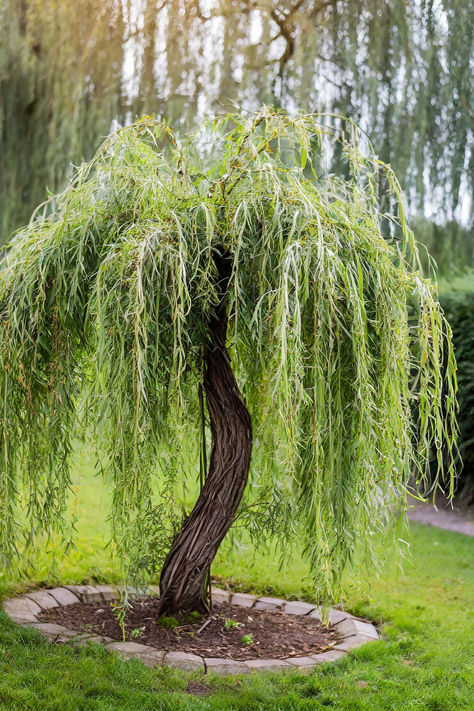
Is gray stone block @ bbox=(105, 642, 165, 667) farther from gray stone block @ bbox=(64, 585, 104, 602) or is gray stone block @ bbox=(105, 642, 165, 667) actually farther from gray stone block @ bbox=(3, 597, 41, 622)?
gray stone block @ bbox=(64, 585, 104, 602)

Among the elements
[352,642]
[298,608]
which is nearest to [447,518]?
[298,608]

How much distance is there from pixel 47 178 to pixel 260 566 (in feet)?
9.54

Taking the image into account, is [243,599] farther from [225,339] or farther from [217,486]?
[225,339]

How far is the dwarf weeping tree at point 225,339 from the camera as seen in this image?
6.47 feet

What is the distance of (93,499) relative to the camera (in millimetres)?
5227

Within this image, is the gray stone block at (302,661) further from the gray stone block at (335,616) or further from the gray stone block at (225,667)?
the gray stone block at (335,616)

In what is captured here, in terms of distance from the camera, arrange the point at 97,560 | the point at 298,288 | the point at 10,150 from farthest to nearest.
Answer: the point at 10,150 → the point at 97,560 → the point at 298,288

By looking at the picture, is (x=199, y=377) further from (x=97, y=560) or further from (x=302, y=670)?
(x=97, y=560)

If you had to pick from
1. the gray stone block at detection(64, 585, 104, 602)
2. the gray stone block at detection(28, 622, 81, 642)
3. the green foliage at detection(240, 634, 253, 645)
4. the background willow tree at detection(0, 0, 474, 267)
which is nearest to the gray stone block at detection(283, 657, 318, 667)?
the green foliage at detection(240, 634, 253, 645)

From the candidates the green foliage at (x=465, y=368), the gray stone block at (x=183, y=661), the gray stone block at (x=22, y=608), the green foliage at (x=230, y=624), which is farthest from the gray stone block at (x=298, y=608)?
the green foliage at (x=465, y=368)

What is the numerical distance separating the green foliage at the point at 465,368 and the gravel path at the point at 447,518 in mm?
189

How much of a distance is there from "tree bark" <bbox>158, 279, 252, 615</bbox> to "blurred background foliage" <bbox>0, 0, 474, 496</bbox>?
101 inches

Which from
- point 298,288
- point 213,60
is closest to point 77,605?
point 298,288

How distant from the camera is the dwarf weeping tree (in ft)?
6.47
